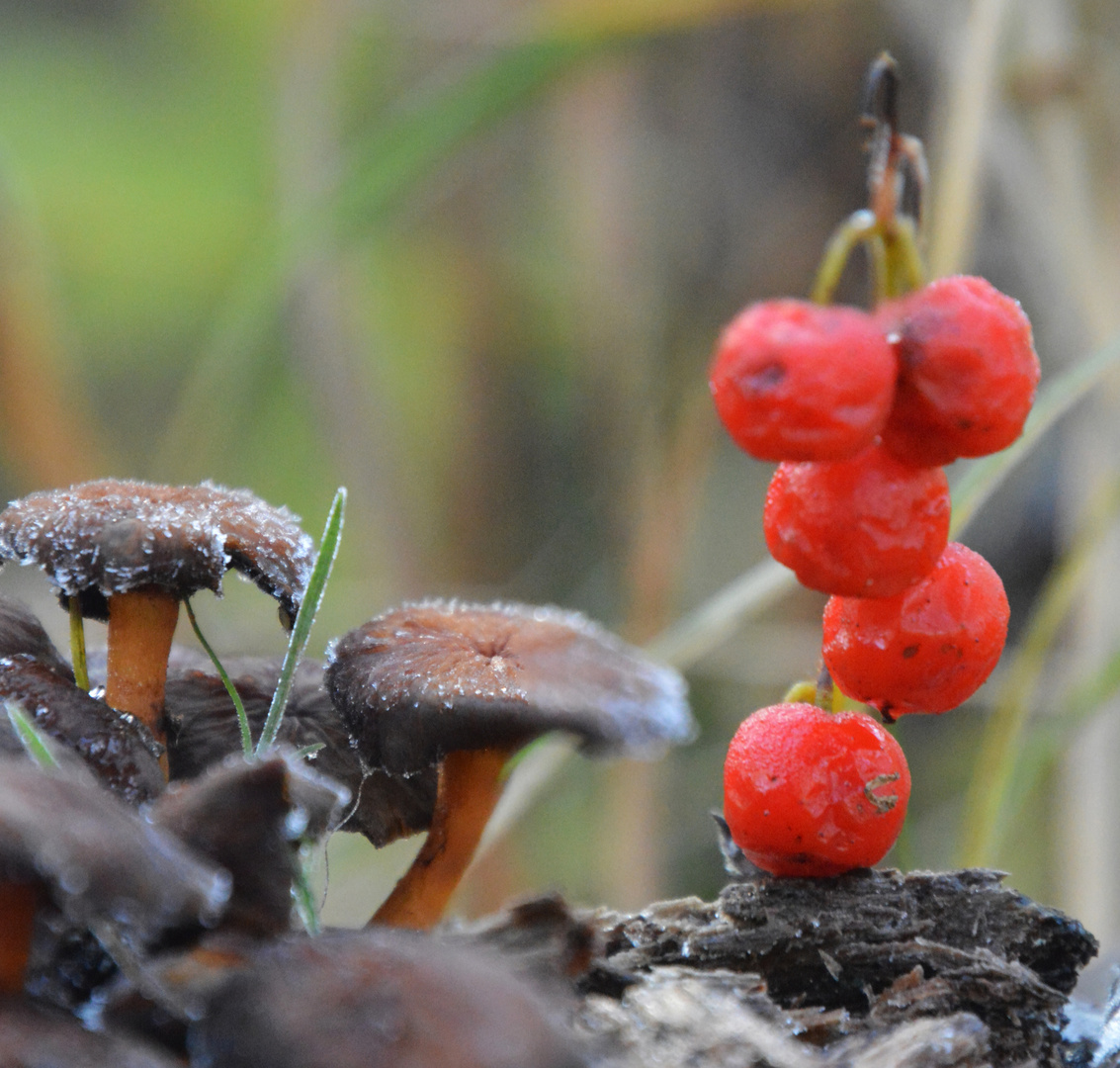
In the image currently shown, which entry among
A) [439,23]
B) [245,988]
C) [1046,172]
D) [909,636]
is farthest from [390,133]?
[439,23]

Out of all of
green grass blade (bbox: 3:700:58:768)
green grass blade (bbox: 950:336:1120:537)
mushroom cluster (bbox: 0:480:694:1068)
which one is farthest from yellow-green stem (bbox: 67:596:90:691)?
green grass blade (bbox: 950:336:1120:537)

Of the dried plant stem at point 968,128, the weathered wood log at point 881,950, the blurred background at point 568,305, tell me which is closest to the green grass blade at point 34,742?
the weathered wood log at point 881,950

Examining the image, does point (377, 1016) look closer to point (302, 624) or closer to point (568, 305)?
point (302, 624)

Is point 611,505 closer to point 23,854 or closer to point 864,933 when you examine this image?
point 864,933

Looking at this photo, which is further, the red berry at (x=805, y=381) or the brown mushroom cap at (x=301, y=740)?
the brown mushroom cap at (x=301, y=740)

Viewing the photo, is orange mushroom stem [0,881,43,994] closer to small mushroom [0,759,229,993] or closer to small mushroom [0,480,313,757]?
small mushroom [0,759,229,993]

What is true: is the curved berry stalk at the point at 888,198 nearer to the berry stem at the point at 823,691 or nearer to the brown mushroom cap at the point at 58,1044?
the berry stem at the point at 823,691

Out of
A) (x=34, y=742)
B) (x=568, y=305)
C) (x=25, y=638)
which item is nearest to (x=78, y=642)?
(x=25, y=638)
